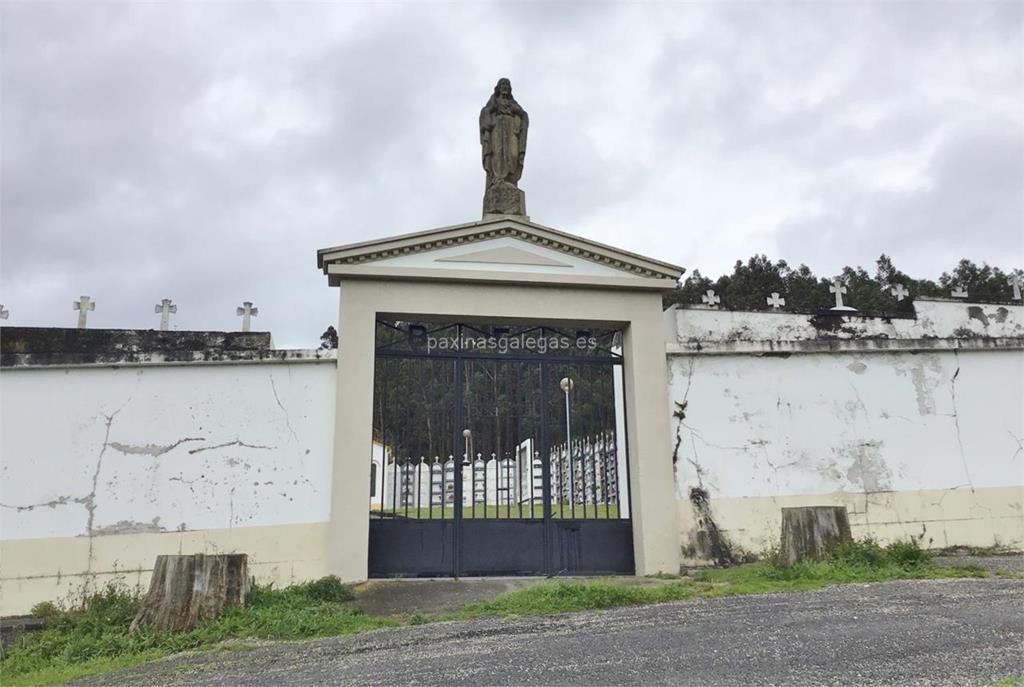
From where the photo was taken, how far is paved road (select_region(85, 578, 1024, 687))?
4559mm

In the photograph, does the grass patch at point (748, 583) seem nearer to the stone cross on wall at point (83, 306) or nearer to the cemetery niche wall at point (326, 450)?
the cemetery niche wall at point (326, 450)

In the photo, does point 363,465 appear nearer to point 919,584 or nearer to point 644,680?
point 644,680

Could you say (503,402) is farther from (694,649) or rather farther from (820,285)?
(820,285)

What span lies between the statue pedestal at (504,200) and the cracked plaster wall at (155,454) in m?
3.10

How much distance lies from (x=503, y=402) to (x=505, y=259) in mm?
1676

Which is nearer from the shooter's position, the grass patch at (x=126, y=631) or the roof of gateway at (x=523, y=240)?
the grass patch at (x=126, y=631)

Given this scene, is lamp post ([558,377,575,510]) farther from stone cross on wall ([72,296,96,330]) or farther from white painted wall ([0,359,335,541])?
stone cross on wall ([72,296,96,330])

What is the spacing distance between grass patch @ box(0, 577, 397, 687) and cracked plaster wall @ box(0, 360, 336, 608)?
0.77m

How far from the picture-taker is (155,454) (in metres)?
8.40

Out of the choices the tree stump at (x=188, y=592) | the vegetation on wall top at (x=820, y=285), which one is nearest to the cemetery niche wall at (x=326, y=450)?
the tree stump at (x=188, y=592)

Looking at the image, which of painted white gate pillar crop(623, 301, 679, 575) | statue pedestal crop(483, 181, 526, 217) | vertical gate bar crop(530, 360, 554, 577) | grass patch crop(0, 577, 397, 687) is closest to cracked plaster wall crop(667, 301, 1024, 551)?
painted white gate pillar crop(623, 301, 679, 575)

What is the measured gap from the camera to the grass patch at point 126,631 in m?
6.16

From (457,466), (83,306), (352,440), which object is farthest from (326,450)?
(83,306)

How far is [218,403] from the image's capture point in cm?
862
